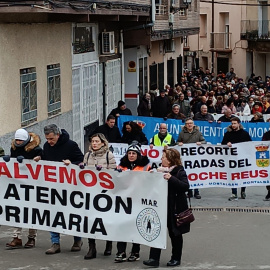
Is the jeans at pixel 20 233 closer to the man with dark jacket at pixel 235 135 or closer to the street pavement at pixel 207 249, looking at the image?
the street pavement at pixel 207 249

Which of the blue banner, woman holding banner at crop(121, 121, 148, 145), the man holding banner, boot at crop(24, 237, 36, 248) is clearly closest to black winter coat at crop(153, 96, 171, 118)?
the blue banner

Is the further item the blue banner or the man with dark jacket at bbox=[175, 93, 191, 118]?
the man with dark jacket at bbox=[175, 93, 191, 118]

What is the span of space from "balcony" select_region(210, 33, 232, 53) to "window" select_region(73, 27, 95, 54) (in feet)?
111

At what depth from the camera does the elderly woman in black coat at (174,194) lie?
974 centimetres

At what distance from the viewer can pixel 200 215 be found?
13.7 metres

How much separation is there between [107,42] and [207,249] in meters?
12.6

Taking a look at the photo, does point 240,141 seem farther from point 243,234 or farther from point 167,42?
point 167,42

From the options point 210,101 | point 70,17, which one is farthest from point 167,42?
point 70,17

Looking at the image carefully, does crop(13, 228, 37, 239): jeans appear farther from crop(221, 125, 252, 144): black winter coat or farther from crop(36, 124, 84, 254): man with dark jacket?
crop(221, 125, 252, 144): black winter coat

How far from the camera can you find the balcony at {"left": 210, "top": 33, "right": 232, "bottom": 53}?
54.6 meters

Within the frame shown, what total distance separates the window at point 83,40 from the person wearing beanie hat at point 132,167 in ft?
30.5

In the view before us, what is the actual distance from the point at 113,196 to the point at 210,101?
12.8 metres

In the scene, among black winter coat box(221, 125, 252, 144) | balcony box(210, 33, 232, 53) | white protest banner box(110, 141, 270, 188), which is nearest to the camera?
white protest banner box(110, 141, 270, 188)

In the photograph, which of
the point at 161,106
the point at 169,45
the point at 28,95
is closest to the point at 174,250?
the point at 28,95
